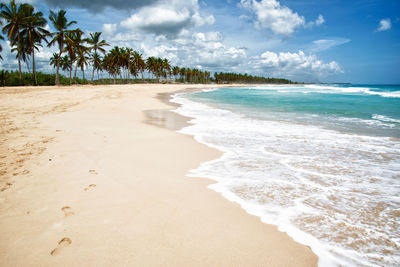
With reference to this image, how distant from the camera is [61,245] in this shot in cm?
205

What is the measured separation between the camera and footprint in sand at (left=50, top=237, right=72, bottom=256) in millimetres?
1956

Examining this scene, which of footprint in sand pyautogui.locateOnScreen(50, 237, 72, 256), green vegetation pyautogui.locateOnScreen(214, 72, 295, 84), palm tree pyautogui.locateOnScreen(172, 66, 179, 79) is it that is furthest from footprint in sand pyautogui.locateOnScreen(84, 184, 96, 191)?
green vegetation pyautogui.locateOnScreen(214, 72, 295, 84)

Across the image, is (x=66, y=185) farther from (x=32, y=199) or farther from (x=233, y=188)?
(x=233, y=188)

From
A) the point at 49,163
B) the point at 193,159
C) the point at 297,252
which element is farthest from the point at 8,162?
the point at 297,252

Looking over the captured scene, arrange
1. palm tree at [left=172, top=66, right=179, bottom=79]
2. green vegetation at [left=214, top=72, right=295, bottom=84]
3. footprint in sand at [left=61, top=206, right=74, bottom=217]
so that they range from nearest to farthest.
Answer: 1. footprint in sand at [left=61, top=206, right=74, bottom=217]
2. palm tree at [left=172, top=66, right=179, bottom=79]
3. green vegetation at [left=214, top=72, right=295, bottom=84]

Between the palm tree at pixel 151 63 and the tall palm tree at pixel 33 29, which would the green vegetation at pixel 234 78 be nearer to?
the palm tree at pixel 151 63

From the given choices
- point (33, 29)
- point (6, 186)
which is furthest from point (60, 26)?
point (6, 186)

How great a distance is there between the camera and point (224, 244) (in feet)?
7.07

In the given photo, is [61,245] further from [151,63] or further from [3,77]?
[151,63]

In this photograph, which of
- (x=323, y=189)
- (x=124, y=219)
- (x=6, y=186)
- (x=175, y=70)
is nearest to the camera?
(x=124, y=219)

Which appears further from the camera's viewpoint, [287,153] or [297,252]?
[287,153]

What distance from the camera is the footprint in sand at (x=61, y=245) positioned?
196 centimetres

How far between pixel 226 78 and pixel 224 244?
151m

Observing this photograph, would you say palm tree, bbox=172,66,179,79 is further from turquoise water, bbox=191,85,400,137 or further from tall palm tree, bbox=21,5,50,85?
turquoise water, bbox=191,85,400,137
